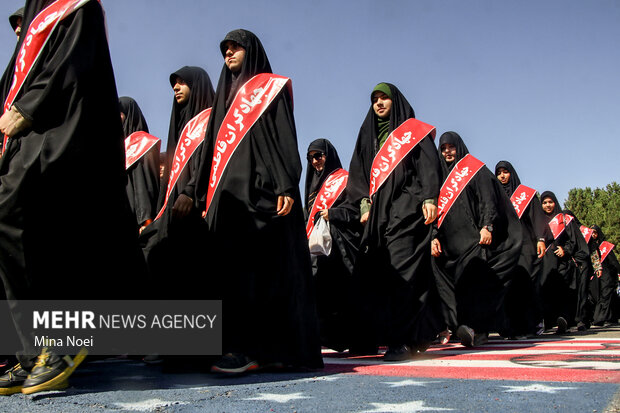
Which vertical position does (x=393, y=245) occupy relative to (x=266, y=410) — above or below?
above

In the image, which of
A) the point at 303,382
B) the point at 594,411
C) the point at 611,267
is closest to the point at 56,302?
the point at 303,382

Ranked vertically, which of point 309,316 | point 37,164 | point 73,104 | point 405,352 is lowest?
point 405,352

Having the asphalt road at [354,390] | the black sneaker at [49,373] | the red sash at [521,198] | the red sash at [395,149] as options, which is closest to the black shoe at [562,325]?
the red sash at [521,198]

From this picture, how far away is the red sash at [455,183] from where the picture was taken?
682 cm

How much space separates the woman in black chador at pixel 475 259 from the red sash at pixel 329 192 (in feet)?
3.87

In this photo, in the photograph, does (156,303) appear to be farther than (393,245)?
No

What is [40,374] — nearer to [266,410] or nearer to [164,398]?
[164,398]

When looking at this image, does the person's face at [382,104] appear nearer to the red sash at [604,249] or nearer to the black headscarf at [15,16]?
the black headscarf at [15,16]

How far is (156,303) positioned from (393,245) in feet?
6.53

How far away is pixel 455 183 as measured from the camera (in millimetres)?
6883

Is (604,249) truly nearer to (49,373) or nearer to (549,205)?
(549,205)

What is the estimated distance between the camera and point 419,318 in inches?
191

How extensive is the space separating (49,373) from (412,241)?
9.81ft

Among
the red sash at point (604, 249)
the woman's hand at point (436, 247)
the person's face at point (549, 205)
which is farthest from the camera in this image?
the red sash at point (604, 249)
